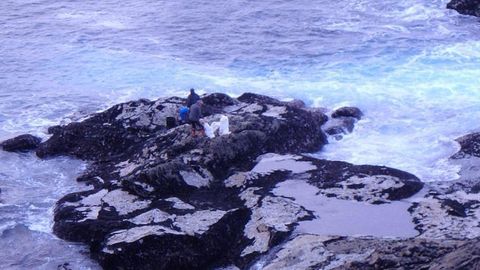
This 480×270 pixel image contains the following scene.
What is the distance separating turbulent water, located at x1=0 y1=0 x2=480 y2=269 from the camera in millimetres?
22734

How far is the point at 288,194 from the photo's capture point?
19016 mm

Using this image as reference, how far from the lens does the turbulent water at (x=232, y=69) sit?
2273 cm

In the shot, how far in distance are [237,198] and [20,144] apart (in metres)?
10.8

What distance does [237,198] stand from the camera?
19.0 m

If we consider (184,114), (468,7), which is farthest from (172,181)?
(468,7)

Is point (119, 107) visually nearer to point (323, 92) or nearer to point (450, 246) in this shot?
point (323, 92)

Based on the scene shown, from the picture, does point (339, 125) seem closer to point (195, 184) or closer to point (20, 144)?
point (195, 184)

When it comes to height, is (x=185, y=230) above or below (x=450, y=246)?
below

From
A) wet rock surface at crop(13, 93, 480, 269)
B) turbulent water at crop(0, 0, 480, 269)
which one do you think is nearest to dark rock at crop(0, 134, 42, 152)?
turbulent water at crop(0, 0, 480, 269)

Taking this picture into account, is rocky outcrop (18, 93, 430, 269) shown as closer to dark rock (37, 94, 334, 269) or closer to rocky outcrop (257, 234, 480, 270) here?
dark rock (37, 94, 334, 269)

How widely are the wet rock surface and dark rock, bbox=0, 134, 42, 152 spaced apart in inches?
31.7

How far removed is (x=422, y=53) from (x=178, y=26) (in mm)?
15924

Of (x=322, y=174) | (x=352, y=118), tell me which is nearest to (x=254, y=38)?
(x=352, y=118)

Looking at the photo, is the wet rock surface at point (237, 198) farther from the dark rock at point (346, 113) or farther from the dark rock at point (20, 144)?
the dark rock at point (346, 113)
